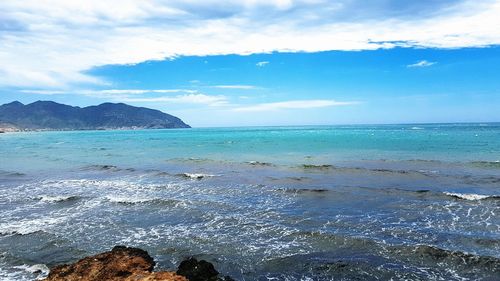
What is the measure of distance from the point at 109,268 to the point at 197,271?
2.74 meters

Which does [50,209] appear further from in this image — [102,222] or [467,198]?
[467,198]

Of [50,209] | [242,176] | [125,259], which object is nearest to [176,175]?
[242,176]

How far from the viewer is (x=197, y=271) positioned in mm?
11422

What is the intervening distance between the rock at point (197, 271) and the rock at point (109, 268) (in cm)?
104

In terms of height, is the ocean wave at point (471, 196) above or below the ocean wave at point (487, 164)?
below

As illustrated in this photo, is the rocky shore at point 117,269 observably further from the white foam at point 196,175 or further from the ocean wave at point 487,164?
the ocean wave at point 487,164

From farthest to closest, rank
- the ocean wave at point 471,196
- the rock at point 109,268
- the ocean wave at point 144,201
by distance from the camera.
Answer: the ocean wave at point 144,201
the ocean wave at point 471,196
the rock at point 109,268

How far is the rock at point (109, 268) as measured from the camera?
10953 mm

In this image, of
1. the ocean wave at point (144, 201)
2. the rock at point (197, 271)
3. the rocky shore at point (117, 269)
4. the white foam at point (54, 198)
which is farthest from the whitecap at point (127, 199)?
the rock at point (197, 271)

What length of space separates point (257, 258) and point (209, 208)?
336 inches

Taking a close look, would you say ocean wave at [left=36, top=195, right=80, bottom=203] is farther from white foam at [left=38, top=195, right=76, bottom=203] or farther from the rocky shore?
the rocky shore

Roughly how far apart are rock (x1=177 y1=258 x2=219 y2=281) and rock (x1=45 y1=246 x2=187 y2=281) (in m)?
1.04

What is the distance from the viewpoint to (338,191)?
26.8 meters

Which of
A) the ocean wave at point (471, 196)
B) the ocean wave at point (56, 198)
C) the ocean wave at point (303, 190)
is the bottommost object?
the ocean wave at point (56, 198)
